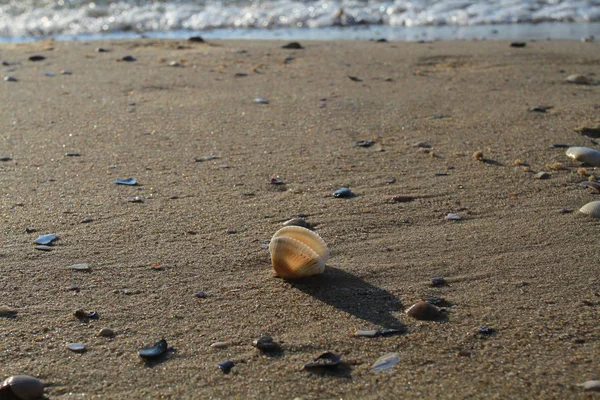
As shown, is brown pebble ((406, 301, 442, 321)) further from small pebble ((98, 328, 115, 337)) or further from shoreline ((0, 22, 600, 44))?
shoreline ((0, 22, 600, 44))

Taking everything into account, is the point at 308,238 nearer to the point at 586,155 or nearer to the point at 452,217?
the point at 452,217

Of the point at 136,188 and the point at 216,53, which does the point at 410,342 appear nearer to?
the point at 136,188

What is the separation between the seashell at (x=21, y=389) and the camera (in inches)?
67.7

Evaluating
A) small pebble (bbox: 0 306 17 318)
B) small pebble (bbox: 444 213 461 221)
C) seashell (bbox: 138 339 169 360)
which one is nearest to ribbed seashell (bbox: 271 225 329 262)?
seashell (bbox: 138 339 169 360)

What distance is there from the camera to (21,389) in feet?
5.66

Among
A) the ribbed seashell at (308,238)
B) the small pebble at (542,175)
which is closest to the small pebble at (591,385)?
the ribbed seashell at (308,238)

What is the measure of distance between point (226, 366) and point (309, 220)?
1067 mm

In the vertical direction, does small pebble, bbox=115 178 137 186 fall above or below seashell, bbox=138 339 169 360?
above

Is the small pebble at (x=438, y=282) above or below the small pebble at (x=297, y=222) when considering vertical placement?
below

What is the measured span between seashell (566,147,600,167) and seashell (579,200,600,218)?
0.59 m

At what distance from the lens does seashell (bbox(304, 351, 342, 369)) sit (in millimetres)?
1852

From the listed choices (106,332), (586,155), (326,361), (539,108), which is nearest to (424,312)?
(326,361)

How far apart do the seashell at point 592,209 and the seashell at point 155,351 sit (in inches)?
69.7

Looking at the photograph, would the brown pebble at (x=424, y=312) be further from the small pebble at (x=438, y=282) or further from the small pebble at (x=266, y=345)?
the small pebble at (x=266, y=345)
